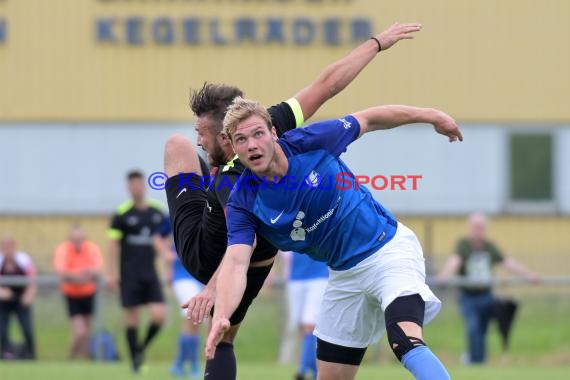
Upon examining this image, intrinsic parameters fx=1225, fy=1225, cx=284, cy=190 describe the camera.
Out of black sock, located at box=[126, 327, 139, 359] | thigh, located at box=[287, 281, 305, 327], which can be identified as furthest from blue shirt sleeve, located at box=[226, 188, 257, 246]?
black sock, located at box=[126, 327, 139, 359]

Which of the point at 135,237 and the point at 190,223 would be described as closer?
the point at 190,223

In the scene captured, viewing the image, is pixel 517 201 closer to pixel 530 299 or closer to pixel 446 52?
pixel 446 52

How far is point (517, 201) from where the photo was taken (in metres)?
21.8

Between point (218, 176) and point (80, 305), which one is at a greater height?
point (218, 176)

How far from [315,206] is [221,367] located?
3.50 feet

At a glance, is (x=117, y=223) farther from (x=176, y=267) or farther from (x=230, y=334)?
(x=230, y=334)

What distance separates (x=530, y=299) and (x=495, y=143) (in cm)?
608

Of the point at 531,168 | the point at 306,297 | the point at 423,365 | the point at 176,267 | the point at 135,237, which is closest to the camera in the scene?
the point at 423,365

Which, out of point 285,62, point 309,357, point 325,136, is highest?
point 285,62

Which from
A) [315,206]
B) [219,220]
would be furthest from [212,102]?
[315,206]

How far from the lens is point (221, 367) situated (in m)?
6.50

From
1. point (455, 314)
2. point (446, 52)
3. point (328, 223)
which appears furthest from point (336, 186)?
point (446, 52)

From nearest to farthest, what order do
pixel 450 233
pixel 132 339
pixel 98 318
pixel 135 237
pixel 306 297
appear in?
pixel 306 297 → pixel 132 339 → pixel 135 237 → pixel 98 318 → pixel 450 233

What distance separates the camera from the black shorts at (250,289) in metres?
6.64
